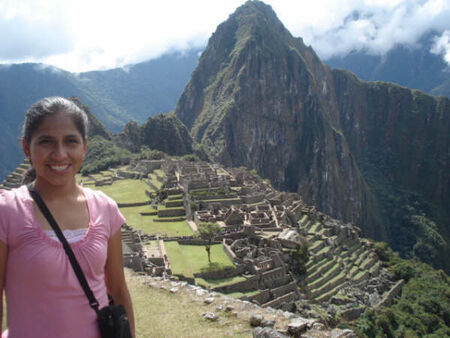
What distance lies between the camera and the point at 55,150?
3385 millimetres

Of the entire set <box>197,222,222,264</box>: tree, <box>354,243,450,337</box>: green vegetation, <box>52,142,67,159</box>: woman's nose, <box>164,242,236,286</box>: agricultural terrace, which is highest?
<box>52,142,67,159</box>: woman's nose

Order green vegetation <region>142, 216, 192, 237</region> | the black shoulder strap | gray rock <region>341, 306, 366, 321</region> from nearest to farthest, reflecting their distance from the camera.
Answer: the black shoulder strap < gray rock <region>341, 306, 366, 321</region> < green vegetation <region>142, 216, 192, 237</region>

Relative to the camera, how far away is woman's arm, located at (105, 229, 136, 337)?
146 inches

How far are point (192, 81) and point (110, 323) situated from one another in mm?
158043

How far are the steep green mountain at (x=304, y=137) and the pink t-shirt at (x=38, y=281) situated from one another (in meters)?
113

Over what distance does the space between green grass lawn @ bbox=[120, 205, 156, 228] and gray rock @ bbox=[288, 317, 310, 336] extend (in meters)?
26.0

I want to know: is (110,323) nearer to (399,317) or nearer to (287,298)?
(287,298)

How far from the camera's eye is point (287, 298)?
80.5 feet

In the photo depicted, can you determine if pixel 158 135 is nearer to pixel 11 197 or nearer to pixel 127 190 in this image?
pixel 127 190

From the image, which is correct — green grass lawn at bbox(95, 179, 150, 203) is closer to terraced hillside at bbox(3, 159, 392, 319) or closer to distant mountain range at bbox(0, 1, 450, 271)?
terraced hillside at bbox(3, 159, 392, 319)

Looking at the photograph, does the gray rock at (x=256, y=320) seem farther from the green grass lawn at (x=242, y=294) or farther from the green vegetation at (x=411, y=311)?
the green vegetation at (x=411, y=311)

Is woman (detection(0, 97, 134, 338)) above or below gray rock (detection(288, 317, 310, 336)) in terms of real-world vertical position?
above

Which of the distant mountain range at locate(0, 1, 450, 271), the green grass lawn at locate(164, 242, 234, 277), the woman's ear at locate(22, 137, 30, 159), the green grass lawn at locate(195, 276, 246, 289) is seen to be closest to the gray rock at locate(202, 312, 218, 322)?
the woman's ear at locate(22, 137, 30, 159)

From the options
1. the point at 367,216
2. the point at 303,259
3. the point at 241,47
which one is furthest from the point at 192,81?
the point at 303,259
